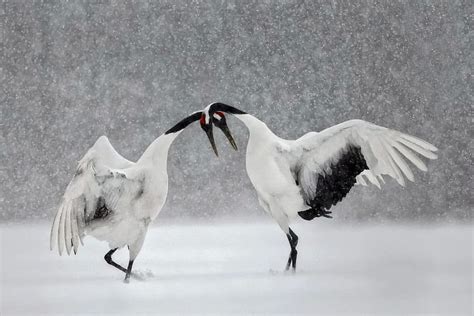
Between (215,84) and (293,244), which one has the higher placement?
(215,84)

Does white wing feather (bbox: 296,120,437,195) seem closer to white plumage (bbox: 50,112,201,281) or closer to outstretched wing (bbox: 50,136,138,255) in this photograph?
white plumage (bbox: 50,112,201,281)

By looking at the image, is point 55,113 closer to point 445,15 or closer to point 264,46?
point 264,46

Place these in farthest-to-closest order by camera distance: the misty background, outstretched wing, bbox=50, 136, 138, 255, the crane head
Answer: the misty background < the crane head < outstretched wing, bbox=50, 136, 138, 255

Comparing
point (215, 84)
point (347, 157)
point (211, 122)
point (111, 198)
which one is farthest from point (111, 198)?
point (215, 84)

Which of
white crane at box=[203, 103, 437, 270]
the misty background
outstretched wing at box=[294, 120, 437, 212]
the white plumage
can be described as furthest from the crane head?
the misty background

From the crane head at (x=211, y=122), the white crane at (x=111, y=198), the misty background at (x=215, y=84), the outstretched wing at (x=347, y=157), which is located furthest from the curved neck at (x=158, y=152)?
the misty background at (x=215, y=84)

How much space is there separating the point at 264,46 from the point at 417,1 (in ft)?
4.14

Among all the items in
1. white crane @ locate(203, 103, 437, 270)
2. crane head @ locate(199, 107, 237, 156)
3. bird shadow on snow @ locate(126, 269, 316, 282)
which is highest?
crane head @ locate(199, 107, 237, 156)

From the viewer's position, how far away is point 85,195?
2.59 m

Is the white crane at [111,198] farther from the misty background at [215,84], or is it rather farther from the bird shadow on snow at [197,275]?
the misty background at [215,84]

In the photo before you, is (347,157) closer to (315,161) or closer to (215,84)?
(315,161)

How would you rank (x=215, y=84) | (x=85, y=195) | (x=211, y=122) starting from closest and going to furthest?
(x=85, y=195) → (x=211, y=122) → (x=215, y=84)

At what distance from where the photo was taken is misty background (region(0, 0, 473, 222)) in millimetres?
5844

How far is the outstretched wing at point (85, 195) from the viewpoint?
101 inches
